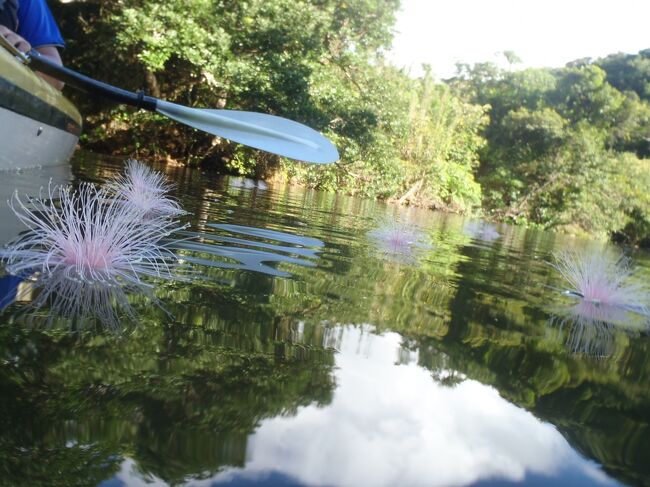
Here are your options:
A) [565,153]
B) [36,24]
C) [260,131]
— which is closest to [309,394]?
[260,131]

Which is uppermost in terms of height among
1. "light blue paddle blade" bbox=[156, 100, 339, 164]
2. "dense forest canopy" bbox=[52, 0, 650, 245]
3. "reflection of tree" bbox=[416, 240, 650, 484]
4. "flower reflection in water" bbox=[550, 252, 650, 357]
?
"dense forest canopy" bbox=[52, 0, 650, 245]

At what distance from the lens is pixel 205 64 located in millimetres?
9703

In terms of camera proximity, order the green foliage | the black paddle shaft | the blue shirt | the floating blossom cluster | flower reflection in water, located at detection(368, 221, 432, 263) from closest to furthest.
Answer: the floating blossom cluster
the black paddle shaft
flower reflection in water, located at detection(368, 221, 432, 263)
the blue shirt
the green foliage

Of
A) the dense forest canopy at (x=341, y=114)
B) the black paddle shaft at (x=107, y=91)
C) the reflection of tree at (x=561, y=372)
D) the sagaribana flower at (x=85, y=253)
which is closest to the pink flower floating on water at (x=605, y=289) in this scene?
the reflection of tree at (x=561, y=372)

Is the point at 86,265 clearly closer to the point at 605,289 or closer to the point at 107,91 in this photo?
the point at 107,91

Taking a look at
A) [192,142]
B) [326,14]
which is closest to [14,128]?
[326,14]

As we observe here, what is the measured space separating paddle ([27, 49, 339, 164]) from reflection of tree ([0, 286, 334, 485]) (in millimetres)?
1801

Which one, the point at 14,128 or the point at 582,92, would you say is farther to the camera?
the point at 582,92

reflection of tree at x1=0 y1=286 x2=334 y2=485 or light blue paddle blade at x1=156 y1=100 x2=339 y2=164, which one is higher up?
light blue paddle blade at x1=156 y1=100 x2=339 y2=164

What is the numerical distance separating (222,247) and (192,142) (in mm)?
10790

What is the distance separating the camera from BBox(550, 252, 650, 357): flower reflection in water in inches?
59.7

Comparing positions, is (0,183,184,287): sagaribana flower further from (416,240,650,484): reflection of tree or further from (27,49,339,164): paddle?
(27,49,339,164): paddle

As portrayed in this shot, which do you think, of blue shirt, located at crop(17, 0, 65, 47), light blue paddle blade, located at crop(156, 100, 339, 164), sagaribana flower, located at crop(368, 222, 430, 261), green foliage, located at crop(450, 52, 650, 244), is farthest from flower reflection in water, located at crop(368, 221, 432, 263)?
green foliage, located at crop(450, 52, 650, 244)

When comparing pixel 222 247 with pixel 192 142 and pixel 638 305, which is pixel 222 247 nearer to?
pixel 638 305
